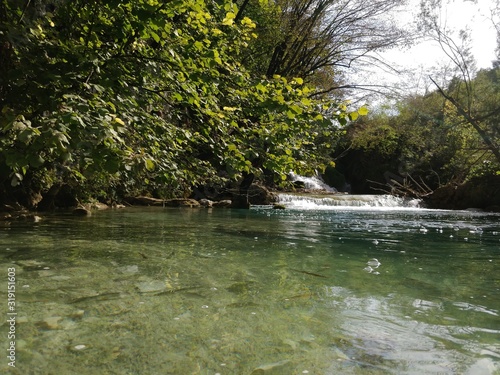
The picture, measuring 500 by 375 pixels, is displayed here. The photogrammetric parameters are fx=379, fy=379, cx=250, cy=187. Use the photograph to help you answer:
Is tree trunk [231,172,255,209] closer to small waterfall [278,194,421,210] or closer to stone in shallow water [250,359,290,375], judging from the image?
small waterfall [278,194,421,210]

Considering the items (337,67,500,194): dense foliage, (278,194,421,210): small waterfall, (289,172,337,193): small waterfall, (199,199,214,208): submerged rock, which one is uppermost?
(337,67,500,194): dense foliage

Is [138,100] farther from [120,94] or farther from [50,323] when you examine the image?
[50,323]

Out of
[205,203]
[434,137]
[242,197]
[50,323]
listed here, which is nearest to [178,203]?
[205,203]

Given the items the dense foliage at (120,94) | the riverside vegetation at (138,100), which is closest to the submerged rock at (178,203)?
the riverside vegetation at (138,100)

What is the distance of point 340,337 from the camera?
2525mm

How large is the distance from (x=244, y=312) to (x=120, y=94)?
3.12m

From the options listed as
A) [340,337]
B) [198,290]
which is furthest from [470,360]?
[198,290]

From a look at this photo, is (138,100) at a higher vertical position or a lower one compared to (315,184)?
higher

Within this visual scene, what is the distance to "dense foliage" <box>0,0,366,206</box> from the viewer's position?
3.20m

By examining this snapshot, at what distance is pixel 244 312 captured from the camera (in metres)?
2.95

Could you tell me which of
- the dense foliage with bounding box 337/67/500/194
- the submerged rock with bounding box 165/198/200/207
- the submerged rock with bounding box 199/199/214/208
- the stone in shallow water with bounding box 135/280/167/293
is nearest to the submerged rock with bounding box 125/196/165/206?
the submerged rock with bounding box 165/198/200/207

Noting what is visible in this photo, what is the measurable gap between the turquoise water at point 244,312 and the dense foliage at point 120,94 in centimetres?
105

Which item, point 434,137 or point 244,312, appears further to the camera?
point 434,137

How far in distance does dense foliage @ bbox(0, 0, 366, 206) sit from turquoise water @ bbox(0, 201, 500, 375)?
1054 mm
